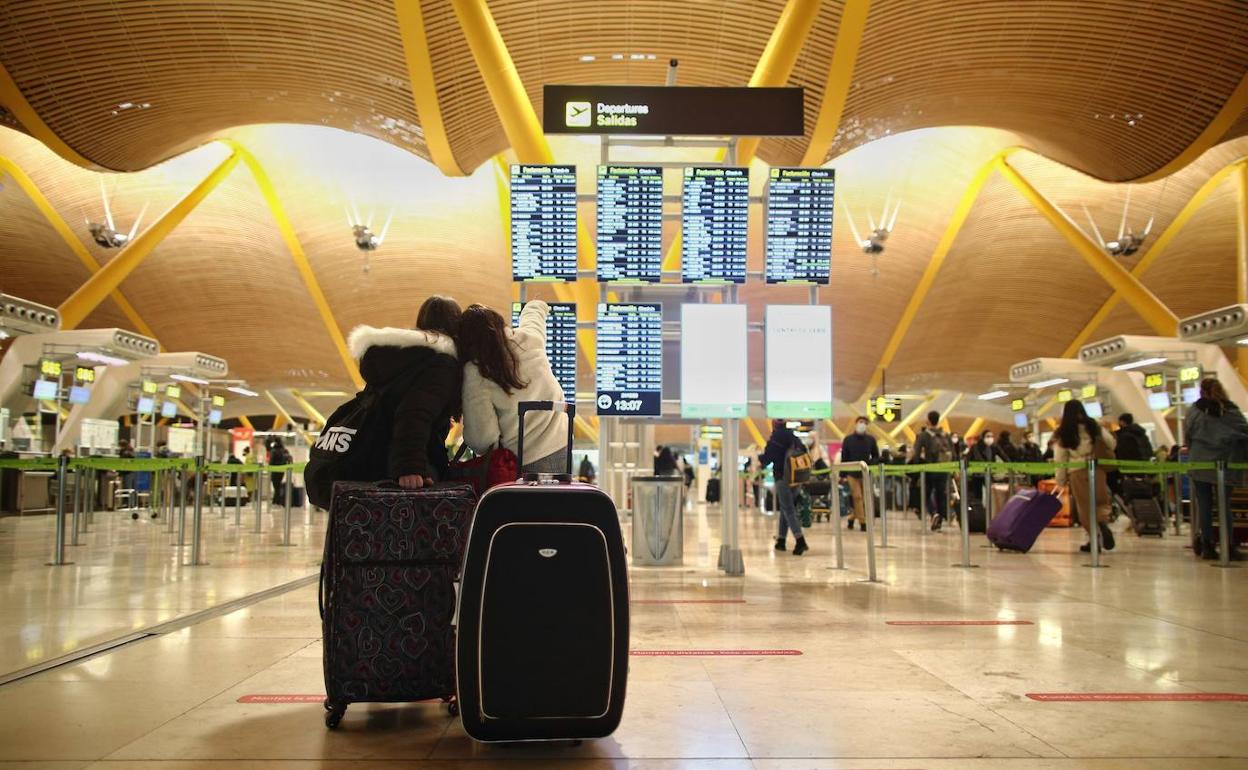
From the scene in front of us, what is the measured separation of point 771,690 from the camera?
3.97 metres

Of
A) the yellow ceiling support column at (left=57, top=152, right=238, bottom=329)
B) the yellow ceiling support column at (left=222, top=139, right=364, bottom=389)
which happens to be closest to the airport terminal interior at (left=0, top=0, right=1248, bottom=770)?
the yellow ceiling support column at (left=57, top=152, right=238, bottom=329)

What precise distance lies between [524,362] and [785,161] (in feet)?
63.2

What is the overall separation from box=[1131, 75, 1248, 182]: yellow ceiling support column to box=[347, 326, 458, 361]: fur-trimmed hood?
19.2 meters

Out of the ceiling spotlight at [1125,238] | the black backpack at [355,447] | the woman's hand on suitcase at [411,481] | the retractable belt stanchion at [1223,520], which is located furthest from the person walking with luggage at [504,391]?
the ceiling spotlight at [1125,238]

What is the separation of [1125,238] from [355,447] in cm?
3432

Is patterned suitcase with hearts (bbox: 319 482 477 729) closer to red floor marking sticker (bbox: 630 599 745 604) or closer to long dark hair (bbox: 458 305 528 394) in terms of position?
long dark hair (bbox: 458 305 528 394)

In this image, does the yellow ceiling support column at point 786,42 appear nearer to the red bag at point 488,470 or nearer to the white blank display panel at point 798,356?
the white blank display panel at point 798,356

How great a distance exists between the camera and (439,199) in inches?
1486

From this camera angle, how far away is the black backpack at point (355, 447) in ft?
12.1

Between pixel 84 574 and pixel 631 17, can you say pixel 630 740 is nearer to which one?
pixel 84 574

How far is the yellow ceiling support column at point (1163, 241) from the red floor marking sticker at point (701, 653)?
2804 cm

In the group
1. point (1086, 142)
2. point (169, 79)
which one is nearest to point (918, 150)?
point (1086, 142)

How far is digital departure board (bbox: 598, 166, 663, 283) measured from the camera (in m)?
9.73

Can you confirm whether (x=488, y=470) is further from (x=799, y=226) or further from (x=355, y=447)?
(x=799, y=226)
